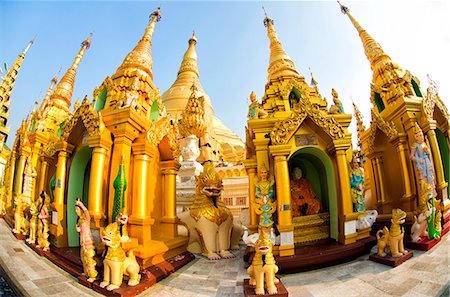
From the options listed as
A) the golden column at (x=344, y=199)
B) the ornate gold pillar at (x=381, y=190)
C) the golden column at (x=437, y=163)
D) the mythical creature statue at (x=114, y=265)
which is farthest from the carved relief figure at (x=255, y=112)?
the golden column at (x=437, y=163)

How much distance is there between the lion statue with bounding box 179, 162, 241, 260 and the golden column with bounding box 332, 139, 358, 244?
2.85 meters

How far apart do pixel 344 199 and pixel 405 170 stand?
3240 millimetres

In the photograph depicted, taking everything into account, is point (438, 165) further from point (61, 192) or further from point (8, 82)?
point (8, 82)

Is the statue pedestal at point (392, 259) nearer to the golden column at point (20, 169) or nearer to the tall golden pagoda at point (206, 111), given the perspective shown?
the tall golden pagoda at point (206, 111)

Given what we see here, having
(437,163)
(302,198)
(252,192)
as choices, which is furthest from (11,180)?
(437,163)

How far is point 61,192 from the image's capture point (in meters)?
5.32

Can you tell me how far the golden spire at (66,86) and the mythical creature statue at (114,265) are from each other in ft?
39.9

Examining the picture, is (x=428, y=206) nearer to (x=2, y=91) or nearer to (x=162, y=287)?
(x=162, y=287)

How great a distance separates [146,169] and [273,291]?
12.1 feet

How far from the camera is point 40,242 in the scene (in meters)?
5.21

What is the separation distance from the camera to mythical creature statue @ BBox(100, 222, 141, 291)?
3.19 meters

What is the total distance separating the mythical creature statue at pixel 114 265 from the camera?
3.19 metres

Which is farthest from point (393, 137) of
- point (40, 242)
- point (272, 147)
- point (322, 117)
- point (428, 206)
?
point (40, 242)

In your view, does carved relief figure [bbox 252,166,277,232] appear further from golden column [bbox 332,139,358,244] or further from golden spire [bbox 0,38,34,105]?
golden spire [bbox 0,38,34,105]
